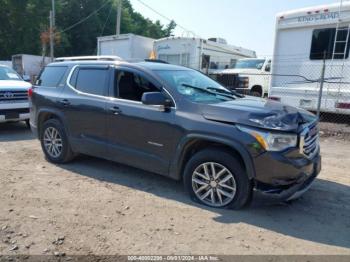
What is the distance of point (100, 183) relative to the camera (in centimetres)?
533

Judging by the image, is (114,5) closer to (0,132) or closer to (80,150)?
(0,132)

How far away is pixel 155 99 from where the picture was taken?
4.59 metres

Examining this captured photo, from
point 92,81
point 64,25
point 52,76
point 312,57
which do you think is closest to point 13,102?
point 52,76

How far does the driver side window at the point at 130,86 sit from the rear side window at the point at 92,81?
259mm

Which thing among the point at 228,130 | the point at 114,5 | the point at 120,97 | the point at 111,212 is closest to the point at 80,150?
the point at 120,97

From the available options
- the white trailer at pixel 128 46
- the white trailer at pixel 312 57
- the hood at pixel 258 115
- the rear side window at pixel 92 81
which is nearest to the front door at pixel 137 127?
the rear side window at pixel 92 81

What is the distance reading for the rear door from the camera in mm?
5488

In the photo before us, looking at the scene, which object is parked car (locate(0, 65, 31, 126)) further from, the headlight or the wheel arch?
the headlight

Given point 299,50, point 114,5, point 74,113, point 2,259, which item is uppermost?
point 114,5

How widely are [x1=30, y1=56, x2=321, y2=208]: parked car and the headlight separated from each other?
0.01 metres

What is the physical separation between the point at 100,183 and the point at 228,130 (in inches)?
88.4

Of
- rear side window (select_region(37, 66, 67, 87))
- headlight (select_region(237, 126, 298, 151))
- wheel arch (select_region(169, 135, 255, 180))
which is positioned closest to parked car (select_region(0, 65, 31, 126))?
rear side window (select_region(37, 66, 67, 87))

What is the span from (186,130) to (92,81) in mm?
2080

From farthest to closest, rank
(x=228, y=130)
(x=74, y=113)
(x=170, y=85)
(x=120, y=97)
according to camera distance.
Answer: (x=74, y=113) → (x=120, y=97) → (x=170, y=85) → (x=228, y=130)
